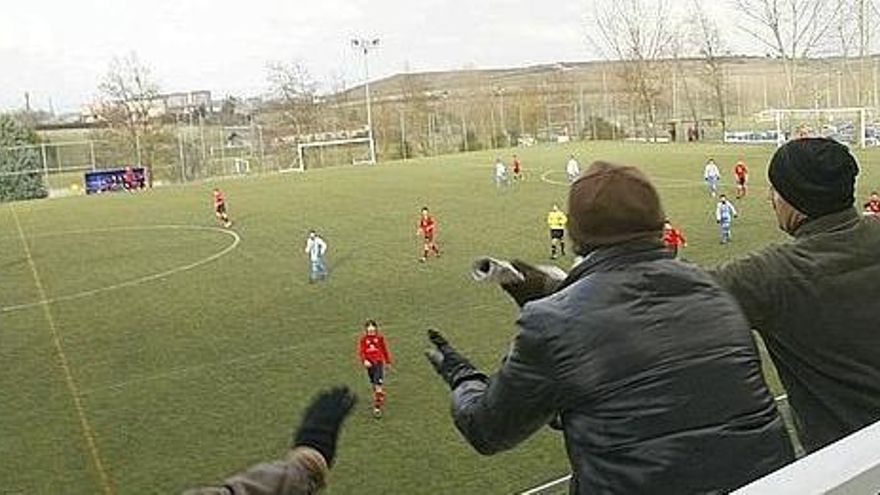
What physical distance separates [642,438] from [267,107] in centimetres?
7618

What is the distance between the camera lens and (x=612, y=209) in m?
2.10

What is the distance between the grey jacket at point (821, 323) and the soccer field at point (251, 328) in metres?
5.02

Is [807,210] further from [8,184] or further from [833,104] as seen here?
[833,104]

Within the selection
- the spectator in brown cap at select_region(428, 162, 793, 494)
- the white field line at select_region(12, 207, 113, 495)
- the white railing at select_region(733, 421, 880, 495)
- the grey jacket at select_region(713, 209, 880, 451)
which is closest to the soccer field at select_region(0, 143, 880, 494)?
the white field line at select_region(12, 207, 113, 495)

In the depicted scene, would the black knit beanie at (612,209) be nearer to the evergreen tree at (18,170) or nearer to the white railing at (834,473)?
the white railing at (834,473)

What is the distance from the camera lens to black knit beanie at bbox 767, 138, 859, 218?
2494 mm

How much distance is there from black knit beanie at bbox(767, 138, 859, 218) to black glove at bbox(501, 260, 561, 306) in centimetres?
63

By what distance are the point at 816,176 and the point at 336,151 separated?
2428 inches

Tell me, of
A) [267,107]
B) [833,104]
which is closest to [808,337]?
[833,104]

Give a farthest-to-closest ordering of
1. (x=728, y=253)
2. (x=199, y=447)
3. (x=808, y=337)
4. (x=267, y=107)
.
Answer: (x=267, y=107)
(x=728, y=253)
(x=199, y=447)
(x=808, y=337)

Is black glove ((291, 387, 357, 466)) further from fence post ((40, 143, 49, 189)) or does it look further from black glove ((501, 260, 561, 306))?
fence post ((40, 143, 49, 189))

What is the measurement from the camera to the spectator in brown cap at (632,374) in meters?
1.94

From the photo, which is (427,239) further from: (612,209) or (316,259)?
(612,209)

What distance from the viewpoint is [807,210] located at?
8.30 feet
